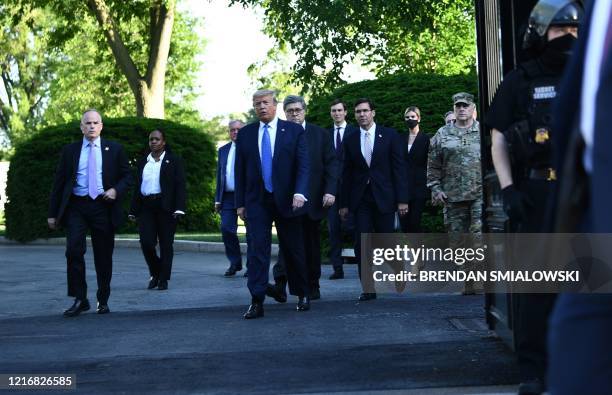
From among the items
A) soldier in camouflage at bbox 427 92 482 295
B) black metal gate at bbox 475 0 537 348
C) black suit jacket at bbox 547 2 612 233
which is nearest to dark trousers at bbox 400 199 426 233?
soldier in camouflage at bbox 427 92 482 295

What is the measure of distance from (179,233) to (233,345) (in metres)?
17.0

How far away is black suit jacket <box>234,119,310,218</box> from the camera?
394 inches

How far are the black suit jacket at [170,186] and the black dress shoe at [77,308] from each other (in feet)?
9.58

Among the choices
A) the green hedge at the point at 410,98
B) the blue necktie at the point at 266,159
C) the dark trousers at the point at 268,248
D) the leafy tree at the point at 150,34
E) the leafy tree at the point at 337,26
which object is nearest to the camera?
the dark trousers at the point at 268,248

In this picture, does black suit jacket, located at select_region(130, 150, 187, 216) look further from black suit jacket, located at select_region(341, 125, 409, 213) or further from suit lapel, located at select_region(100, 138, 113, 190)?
suit lapel, located at select_region(100, 138, 113, 190)

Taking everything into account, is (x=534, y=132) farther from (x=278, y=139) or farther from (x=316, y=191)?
(x=316, y=191)

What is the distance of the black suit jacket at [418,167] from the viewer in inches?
499

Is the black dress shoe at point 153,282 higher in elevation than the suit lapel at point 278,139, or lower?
lower

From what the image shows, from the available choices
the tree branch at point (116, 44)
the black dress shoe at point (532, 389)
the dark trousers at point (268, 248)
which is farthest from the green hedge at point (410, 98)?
the tree branch at point (116, 44)

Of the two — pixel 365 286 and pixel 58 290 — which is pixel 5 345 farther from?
pixel 58 290

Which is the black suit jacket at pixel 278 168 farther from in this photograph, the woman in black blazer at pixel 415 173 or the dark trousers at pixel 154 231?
the dark trousers at pixel 154 231

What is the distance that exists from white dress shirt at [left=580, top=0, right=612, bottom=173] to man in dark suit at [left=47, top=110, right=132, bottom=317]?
8.40 m

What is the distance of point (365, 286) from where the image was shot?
435 inches

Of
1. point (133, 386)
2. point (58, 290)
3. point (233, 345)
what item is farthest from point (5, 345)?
point (58, 290)
